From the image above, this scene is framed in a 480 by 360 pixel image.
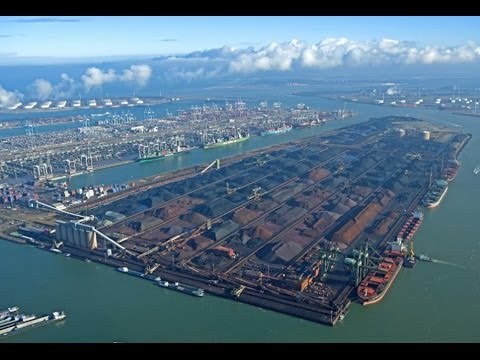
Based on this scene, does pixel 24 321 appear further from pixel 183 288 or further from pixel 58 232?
pixel 58 232

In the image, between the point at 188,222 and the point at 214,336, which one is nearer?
the point at 214,336

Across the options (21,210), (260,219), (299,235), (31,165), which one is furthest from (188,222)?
(31,165)

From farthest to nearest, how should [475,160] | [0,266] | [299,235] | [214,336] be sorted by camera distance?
[475,160]
[299,235]
[0,266]
[214,336]

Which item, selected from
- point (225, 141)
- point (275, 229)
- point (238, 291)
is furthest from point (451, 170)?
point (238, 291)

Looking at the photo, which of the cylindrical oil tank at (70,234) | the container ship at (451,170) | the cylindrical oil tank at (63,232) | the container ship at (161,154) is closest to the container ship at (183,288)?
the cylindrical oil tank at (70,234)

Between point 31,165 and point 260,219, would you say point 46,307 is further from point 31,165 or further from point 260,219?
point 31,165

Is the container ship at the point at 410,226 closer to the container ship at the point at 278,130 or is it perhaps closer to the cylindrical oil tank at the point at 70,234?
the cylindrical oil tank at the point at 70,234
